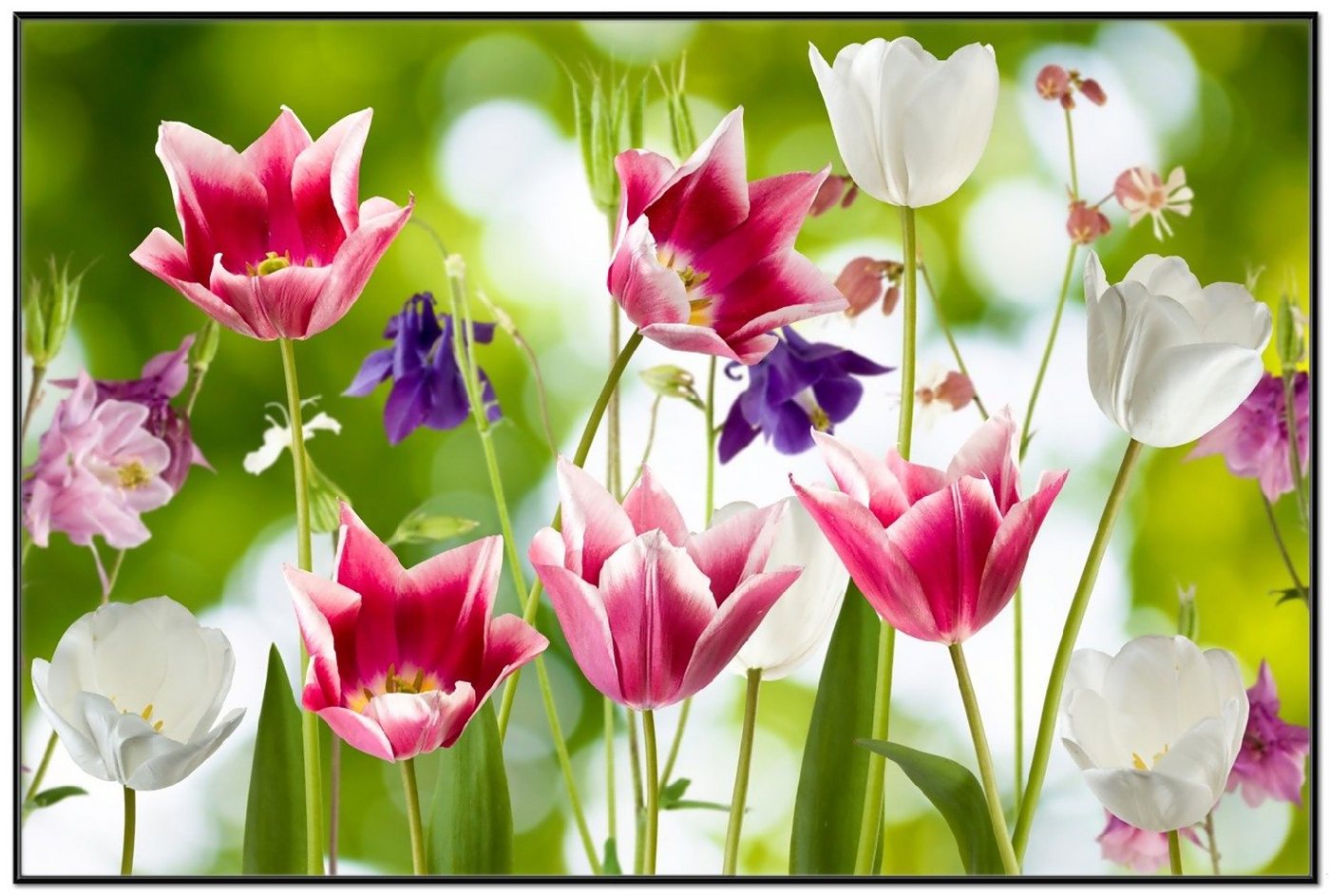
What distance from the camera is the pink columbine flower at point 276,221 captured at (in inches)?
20.8

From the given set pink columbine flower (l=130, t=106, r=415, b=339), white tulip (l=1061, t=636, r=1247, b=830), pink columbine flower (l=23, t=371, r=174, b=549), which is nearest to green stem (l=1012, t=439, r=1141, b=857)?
white tulip (l=1061, t=636, r=1247, b=830)

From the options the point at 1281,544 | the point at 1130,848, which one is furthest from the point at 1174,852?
the point at 1281,544

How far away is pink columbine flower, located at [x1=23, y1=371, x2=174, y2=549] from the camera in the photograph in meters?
0.61

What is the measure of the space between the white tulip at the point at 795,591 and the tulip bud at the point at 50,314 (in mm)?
348

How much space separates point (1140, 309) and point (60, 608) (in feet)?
1.79

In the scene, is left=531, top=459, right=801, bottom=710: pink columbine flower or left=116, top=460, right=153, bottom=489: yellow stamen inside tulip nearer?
left=531, top=459, right=801, bottom=710: pink columbine flower

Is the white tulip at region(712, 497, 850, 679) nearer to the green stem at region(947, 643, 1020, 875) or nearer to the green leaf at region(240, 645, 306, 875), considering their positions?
the green stem at region(947, 643, 1020, 875)

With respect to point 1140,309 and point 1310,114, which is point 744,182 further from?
point 1310,114

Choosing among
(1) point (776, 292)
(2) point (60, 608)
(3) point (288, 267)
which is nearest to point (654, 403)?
(1) point (776, 292)

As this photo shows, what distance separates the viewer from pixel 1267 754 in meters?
0.62

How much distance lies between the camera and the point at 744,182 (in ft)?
1.86

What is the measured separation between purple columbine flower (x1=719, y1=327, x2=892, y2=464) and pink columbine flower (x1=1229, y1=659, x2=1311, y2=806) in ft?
0.85

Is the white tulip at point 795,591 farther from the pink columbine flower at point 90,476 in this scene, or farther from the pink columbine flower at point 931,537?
the pink columbine flower at point 90,476

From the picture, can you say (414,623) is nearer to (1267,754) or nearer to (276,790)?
(276,790)
